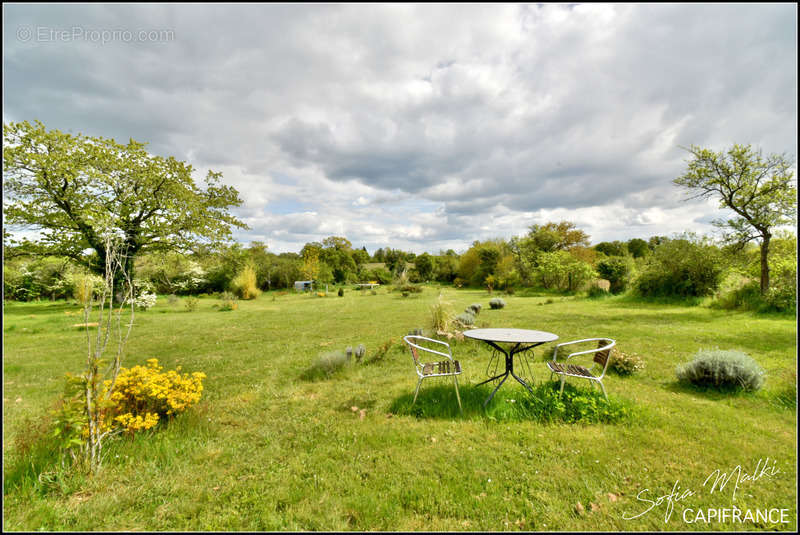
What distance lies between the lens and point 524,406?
3975 millimetres

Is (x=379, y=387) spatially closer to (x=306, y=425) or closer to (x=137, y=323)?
(x=306, y=425)

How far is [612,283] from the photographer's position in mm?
16656

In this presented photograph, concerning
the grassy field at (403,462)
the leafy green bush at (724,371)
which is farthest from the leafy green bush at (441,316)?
the leafy green bush at (724,371)

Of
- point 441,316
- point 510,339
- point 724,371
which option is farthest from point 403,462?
point 441,316

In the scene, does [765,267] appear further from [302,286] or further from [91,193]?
[302,286]

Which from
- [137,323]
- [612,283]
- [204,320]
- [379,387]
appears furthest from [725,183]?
[137,323]

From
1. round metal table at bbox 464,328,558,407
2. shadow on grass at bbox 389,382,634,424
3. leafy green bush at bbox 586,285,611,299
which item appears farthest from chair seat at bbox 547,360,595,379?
leafy green bush at bbox 586,285,611,299

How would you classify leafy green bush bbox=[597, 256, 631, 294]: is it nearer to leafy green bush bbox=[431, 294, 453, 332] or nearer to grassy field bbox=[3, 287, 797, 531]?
grassy field bbox=[3, 287, 797, 531]

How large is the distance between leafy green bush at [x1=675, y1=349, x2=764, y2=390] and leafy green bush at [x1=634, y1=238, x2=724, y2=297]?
34.9ft

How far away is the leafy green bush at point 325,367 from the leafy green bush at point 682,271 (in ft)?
49.0

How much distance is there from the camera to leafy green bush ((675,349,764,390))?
4395 mm

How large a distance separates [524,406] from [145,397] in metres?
4.57

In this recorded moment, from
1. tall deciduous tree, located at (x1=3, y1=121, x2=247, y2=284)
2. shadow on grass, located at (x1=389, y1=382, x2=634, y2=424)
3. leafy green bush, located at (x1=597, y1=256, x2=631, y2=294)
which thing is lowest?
shadow on grass, located at (x1=389, y1=382, x2=634, y2=424)

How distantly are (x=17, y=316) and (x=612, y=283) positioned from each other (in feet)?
87.7
